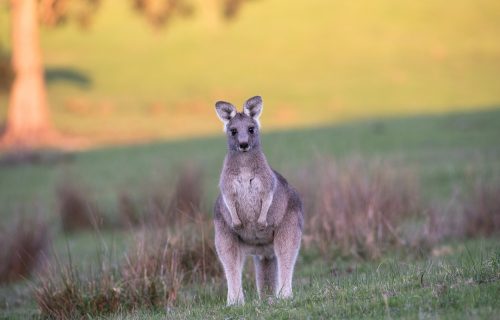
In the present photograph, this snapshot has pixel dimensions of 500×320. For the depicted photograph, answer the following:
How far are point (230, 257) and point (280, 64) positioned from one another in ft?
126

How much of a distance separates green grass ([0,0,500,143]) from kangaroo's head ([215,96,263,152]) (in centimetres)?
2361

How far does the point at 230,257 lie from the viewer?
7.55 metres

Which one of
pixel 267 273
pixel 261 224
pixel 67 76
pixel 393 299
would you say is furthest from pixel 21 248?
pixel 67 76

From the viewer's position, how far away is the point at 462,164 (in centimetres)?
1828

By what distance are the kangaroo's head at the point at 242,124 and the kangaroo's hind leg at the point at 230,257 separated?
30.5 inches

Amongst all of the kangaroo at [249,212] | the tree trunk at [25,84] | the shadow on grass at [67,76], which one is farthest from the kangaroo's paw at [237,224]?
the shadow on grass at [67,76]

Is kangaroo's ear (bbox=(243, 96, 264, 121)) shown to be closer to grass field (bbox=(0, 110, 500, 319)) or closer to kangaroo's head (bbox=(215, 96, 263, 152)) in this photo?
kangaroo's head (bbox=(215, 96, 263, 152))

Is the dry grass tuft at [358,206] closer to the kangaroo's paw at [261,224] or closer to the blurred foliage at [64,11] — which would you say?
the kangaroo's paw at [261,224]

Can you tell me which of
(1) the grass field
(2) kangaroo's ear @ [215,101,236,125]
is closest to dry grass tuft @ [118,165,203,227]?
(1) the grass field

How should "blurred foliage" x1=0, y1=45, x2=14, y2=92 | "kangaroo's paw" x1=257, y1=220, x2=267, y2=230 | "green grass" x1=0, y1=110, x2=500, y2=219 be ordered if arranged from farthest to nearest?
"blurred foliage" x1=0, y1=45, x2=14, y2=92 → "green grass" x1=0, y1=110, x2=500, y2=219 → "kangaroo's paw" x1=257, y1=220, x2=267, y2=230

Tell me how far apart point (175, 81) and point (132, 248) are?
35.4 metres

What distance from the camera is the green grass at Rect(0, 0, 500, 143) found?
120 ft

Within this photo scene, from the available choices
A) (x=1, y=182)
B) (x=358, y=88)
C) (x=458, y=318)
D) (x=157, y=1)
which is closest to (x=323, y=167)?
(x=458, y=318)

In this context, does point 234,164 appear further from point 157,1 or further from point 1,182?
point 157,1
